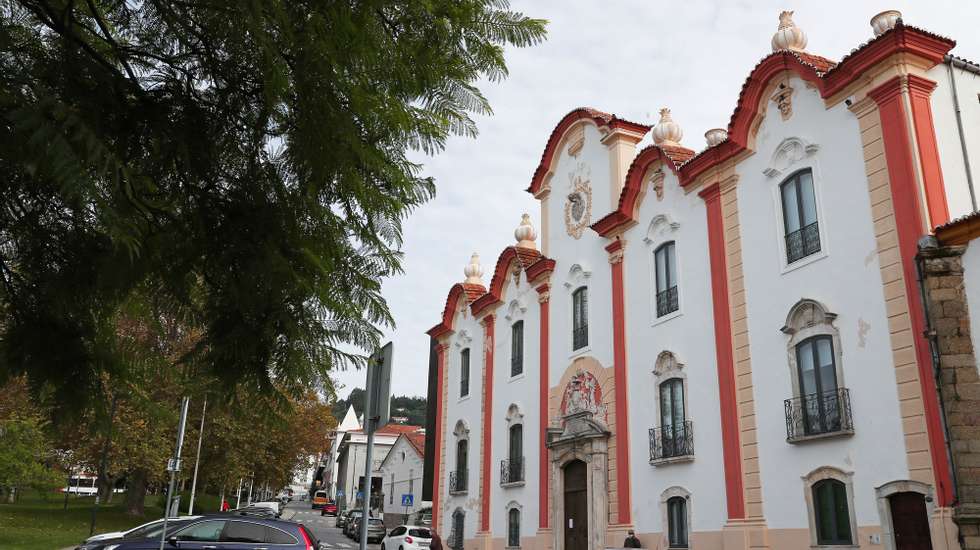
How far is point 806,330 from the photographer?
15.8 metres

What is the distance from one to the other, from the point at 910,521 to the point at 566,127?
1626cm

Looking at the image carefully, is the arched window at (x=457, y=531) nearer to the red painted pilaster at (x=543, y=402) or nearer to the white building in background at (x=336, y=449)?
the red painted pilaster at (x=543, y=402)

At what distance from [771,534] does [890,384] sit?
4034mm

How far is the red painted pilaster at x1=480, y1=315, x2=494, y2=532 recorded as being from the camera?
27.5m

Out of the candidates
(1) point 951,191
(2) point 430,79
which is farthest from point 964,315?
(2) point 430,79

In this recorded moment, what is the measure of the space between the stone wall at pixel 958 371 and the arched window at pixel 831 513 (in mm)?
2385

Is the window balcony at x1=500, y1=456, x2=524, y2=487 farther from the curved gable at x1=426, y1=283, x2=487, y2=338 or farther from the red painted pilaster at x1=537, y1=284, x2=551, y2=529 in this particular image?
the curved gable at x1=426, y1=283, x2=487, y2=338

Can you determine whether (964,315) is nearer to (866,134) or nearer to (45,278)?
(866,134)

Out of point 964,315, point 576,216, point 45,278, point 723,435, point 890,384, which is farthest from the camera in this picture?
point 576,216

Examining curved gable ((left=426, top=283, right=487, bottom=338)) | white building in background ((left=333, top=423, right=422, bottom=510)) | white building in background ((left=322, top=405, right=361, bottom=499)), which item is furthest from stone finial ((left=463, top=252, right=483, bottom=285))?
white building in background ((left=322, top=405, right=361, bottom=499))

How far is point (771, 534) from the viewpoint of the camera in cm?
1587

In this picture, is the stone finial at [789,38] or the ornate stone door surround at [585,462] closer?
the stone finial at [789,38]

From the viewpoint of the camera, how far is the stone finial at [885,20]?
15039 mm

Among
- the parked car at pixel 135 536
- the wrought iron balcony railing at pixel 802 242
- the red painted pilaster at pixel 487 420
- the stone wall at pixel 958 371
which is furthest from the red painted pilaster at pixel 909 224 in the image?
the red painted pilaster at pixel 487 420
